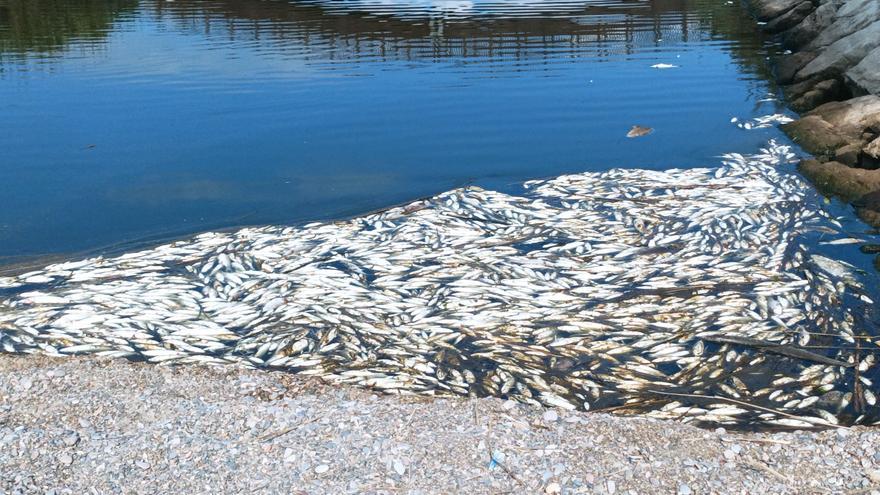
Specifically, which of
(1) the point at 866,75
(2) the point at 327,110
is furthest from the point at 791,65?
(2) the point at 327,110

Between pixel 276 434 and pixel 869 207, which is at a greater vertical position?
pixel 869 207

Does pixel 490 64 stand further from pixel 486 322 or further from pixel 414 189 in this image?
pixel 486 322

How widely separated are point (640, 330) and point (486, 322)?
56.3 inches

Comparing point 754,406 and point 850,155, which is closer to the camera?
point 754,406

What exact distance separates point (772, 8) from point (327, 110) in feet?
61.9

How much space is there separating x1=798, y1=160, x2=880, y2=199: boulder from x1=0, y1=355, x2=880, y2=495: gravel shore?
6617 millimetres

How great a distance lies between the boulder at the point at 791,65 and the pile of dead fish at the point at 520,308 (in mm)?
9861

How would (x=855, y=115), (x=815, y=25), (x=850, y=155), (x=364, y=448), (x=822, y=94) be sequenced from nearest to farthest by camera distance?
1. (x=364, y=448)
2. (x=850, y=155)
3. (x=855, y=115)
4. (x=822, y=94)
5. (x=815, y=25)

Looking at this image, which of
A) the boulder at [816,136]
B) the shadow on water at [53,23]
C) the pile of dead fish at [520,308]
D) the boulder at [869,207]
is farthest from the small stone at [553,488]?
the shadow on water at [53,23]

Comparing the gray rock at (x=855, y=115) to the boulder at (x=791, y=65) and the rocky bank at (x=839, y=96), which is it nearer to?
the rocky bank at (x=839, y=96)

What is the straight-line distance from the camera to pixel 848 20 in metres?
21.4

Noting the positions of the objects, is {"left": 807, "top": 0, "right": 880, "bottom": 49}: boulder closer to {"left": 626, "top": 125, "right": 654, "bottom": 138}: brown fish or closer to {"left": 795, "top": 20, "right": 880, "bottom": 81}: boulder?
{"left": 795, "top": 20, "right": 880, "bottom": 81}: boulder

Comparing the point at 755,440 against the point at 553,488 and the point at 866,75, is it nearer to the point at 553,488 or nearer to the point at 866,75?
the point at 553,488

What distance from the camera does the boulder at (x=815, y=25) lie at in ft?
77.3
